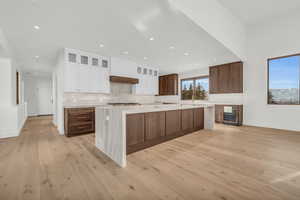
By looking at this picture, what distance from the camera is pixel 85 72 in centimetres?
438

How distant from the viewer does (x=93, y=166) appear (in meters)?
2.08

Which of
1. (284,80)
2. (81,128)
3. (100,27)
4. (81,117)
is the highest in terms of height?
(100,27)

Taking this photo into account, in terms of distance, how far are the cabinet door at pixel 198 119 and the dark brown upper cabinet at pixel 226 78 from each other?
6.31ft

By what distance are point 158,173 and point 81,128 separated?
3.05 m

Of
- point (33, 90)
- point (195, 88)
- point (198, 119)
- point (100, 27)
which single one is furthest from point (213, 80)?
point (33, 90)

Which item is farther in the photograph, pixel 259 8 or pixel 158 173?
pixel 259 8

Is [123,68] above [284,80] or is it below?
above

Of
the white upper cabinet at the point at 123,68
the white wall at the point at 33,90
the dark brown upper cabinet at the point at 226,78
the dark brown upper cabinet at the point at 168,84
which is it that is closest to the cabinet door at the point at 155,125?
the white upper cabinet at the point at 123,68

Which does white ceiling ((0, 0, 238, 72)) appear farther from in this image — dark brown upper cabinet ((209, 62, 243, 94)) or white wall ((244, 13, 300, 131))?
white wall ((244, 13, 300, 131))

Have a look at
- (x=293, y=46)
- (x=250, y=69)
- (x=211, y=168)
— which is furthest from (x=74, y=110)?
(x=293, y=46)

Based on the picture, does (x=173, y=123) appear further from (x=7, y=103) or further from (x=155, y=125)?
(x=7, y=103)

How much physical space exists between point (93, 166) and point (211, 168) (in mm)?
1848

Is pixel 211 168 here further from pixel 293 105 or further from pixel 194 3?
pixel 293 105

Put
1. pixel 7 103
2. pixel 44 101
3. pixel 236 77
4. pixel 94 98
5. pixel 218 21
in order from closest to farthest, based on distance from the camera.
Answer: pixel 218 21 < pixel 7 103 < pixel 94 98 < pixel 236 77 < pixel 44 101
